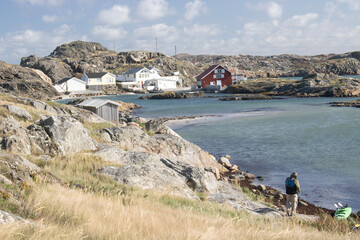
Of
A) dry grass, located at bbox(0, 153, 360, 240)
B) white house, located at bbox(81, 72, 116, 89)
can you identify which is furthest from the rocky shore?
white house, located at bbox(81, 72, 116, 89)

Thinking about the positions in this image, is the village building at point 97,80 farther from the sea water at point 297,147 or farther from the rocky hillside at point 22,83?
the sea water at point 297,147

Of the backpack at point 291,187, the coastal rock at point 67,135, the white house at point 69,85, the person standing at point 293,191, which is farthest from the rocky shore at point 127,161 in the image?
the white house at point 69,85

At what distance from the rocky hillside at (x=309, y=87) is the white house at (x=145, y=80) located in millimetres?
25721

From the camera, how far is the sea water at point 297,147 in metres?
16.9

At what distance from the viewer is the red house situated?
100625 mm

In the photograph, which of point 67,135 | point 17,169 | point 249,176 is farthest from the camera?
point 249,176

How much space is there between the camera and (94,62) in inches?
4916

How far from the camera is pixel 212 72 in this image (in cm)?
10206

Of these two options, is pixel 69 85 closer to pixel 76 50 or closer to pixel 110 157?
pixel 76 50

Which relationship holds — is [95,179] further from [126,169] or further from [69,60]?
[69,60]

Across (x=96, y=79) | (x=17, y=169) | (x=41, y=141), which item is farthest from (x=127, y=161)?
(x=96, y=79)

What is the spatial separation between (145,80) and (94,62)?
25.5 m

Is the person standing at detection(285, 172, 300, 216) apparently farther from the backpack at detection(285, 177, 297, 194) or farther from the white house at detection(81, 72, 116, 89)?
the white house at detection(81, 72, 116, 89)

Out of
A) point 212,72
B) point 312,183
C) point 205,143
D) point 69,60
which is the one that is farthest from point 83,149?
point 69,60
